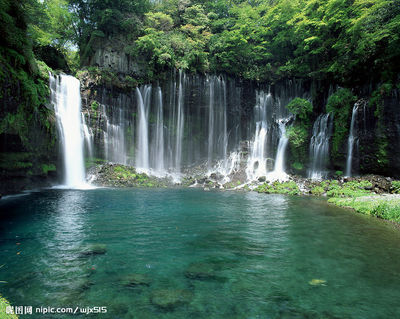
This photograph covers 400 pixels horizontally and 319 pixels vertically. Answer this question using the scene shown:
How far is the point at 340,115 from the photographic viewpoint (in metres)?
20.2

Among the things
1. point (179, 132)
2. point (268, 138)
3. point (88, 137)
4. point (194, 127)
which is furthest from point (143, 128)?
point (268, 138)

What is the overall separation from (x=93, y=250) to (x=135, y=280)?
1.83 meters

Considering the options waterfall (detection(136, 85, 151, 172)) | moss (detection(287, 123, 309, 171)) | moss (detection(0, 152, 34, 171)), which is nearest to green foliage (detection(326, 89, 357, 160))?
moss (detection(287, 123, 309, 171))

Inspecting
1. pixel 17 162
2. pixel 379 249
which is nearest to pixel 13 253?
pixel 379 249

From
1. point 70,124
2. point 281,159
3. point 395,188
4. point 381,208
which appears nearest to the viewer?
point 381,208

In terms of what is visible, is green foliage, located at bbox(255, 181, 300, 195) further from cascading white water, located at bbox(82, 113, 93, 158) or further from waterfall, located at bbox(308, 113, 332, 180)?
cascading white water, located at bbox(82, 113, 93, 158)

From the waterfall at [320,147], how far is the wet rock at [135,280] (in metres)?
20.5

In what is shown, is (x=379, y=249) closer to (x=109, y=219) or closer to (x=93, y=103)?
(x=109, y=219)

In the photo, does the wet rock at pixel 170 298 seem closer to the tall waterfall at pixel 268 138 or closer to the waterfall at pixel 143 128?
the tall waterfall at pixel 268 138

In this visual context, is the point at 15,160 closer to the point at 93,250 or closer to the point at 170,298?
the point at 93,250

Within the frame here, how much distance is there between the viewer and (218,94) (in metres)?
27.5

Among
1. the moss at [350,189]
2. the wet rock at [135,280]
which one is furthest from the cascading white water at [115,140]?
the wet rock at [135,280]

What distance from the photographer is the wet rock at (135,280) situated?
3732 mm

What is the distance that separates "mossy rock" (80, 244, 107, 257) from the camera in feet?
16.3
